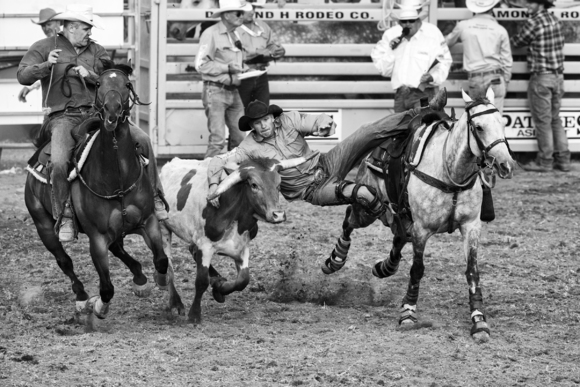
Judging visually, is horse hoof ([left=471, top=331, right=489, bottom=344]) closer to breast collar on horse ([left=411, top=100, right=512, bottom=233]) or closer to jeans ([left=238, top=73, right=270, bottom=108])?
Result: breast collar on horse ([left=411, top=100, right=512, bottom=233])

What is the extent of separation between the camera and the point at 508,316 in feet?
29.1

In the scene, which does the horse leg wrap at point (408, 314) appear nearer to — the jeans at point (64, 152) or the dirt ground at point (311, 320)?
the dirt ground at point (311, 320)

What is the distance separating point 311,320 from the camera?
8766mm

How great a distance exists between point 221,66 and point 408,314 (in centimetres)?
640

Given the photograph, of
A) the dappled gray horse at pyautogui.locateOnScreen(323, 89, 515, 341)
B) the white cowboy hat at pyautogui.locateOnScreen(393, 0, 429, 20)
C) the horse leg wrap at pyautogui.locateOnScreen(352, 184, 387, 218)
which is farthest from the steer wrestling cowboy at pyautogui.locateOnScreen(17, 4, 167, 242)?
the white cowboy hat at pyautogui.locateOnScreen(393, 0, 429, 20)

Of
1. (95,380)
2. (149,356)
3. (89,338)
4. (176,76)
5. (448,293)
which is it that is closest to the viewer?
(95,380)

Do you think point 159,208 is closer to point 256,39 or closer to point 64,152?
point 64,152

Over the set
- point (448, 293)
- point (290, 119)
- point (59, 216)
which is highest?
point (290, 119)

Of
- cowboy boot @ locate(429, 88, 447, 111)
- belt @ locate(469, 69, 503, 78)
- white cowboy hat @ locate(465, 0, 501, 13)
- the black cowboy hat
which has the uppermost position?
white cowboy hat @ locate(465, 0, 501, 13)

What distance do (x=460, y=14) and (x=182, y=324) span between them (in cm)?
821

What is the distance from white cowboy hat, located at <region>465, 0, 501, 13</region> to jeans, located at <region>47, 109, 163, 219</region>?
7288 mm

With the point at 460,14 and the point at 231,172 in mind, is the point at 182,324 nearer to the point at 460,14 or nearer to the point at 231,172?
the point at 231,172

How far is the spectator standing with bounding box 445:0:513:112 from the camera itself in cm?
1477

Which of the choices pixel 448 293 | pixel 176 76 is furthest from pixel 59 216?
pixel 176 76
